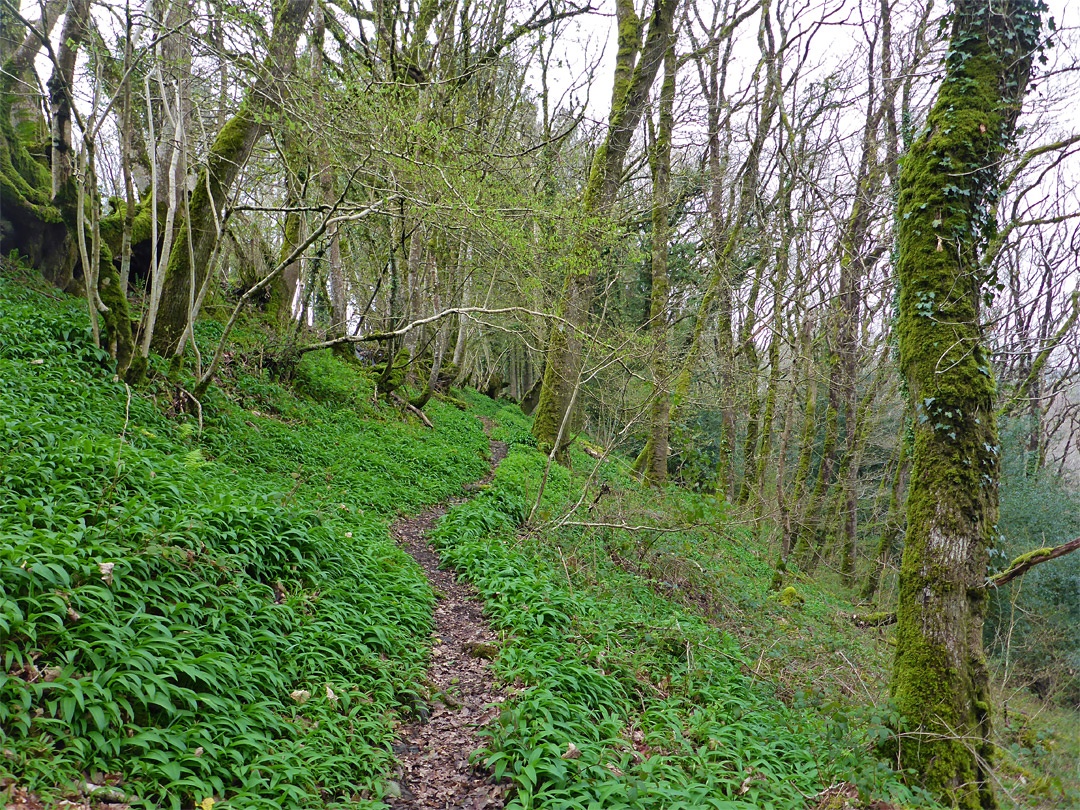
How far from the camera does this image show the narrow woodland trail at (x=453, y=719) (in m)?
3.24

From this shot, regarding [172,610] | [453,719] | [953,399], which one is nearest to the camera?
[172,610]

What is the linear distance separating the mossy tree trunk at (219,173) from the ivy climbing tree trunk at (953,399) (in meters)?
7.55

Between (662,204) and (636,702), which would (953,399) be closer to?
(636,702)

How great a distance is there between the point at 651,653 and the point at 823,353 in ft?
39.9

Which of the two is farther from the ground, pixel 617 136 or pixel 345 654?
pixel 617 136

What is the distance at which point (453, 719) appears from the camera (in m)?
3.99

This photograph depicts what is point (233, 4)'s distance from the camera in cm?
692

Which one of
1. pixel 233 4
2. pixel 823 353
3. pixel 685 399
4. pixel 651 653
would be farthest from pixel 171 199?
pixel 823 353

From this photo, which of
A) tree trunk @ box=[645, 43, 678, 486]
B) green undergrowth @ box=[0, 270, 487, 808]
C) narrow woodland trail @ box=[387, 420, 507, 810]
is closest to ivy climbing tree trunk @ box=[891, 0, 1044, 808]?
narrow woodland trail @ box=[387, 420, 507, 810]

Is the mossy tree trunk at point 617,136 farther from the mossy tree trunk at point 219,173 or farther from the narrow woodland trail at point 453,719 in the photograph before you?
the narrow woodland trail at point 453,719

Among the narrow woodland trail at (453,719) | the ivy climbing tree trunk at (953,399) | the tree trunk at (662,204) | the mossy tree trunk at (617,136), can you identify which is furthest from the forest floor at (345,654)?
the tree trunk at (662,204)

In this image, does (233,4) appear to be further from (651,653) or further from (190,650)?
(651,653)

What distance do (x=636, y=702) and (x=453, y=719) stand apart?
147 cm

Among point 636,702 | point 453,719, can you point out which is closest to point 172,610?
point 453,719
